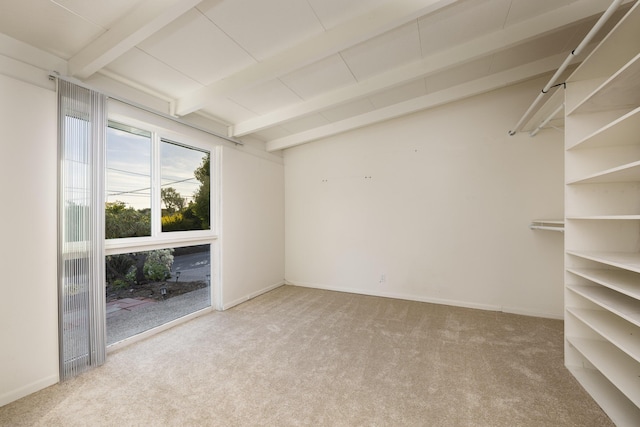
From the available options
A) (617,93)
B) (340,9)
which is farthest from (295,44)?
(617,93)

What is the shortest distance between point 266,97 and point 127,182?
1794mm

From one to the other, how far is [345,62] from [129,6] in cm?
175

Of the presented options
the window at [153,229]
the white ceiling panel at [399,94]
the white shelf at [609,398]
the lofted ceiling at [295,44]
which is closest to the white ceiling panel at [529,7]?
the lofted ceiling at [295,44]

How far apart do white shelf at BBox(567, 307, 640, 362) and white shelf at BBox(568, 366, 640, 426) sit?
38 cm

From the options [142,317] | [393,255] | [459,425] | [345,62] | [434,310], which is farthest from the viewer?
[393,255]

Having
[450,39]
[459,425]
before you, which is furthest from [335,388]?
[450,39]

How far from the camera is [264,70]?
238 centimetres

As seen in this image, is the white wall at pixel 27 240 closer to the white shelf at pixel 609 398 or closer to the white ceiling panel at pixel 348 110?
the white ceiling panel at pixel 348 110

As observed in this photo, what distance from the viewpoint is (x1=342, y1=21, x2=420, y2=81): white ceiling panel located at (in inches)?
88.1

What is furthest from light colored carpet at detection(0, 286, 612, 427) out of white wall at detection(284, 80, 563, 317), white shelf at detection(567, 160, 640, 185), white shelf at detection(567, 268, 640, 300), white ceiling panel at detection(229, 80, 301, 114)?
white ceiling panel at detection(229, 80, 301, 114)

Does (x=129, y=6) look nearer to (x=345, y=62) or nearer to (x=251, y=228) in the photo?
(x=345, y=62)

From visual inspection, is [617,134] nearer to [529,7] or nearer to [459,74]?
[529,7]

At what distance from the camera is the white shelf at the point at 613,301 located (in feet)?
4.87

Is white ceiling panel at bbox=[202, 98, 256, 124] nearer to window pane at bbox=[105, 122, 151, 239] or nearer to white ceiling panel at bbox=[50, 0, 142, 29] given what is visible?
window pane at bbox=[105, 122, 151, 239]
